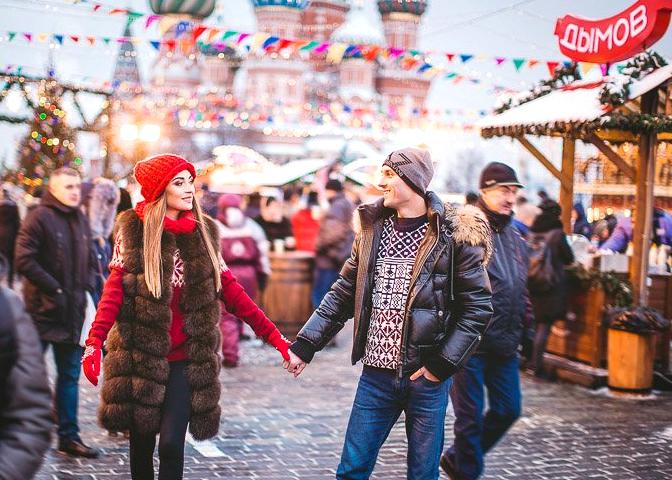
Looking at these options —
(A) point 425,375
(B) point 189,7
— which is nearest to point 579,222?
(A) point 425,375

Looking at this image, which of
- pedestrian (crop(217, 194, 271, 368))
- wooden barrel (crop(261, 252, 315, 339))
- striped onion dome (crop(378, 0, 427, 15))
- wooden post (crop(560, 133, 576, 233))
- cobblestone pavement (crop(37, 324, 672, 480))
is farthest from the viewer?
striped onion dome (crop(378, 0, 427, 15))

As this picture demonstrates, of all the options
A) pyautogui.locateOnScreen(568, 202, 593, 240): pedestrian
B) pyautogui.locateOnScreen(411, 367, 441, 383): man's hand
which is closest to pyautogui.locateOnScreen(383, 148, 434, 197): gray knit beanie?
pyautogui.locateOnScreen(411, 367, 441, 383): man's hand

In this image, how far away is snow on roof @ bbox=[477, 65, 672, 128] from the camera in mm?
Result: 9141

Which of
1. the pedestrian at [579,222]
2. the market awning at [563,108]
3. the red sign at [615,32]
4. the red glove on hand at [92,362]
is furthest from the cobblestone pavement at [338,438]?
the pedestrian at [579,222]

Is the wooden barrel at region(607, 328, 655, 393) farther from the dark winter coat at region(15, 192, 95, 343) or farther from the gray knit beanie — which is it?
the gray knit beanie

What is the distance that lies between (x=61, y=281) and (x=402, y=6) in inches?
3090

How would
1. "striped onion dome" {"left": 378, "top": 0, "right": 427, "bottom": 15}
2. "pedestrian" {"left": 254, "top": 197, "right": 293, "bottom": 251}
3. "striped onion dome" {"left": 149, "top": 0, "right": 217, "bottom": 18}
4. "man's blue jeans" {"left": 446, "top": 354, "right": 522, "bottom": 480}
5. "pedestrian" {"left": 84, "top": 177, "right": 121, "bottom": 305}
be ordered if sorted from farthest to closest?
"striped onion dome" {"left": 378, "top": 0, "right": 427, "bottom": 15}, "striped onion dome" {"left": 149, "top": 0, "right": 217, "bottom": 18}, "pedestrian" {"left": 254, "top": 197, "right": 293, "bottom": 251}, "pedestrian" {"left": 84, "top": 177, "right": 121, "bottom": 305}, "man's blue jeans" {"left": 446, "top": 354, "right": 522, "bottom": 480}

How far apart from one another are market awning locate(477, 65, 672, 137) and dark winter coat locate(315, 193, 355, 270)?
2.09 metres

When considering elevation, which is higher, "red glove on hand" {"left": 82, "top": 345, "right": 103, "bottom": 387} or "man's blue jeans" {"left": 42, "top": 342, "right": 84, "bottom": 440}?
"red glove on hand" {"left": 82, "top": 345, "right": 103, "bottom": 387}

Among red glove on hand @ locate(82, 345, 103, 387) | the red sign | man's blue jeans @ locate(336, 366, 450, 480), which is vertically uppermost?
the red sign

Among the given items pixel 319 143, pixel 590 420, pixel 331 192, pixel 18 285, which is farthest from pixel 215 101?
pixel 590 420

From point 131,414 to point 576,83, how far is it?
7629 mm

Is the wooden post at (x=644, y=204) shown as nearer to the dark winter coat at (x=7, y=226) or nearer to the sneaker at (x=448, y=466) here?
the sneaker at (x=448, y=466)

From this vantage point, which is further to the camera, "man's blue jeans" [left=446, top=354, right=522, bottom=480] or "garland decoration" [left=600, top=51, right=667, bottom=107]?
"garland decoration" [left=600, top=51, right=667, bottom=107]
